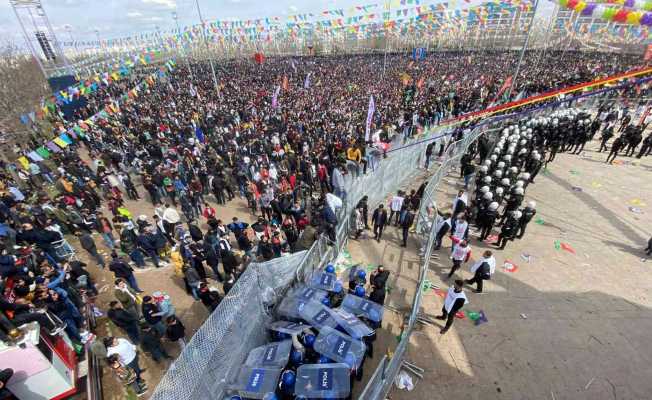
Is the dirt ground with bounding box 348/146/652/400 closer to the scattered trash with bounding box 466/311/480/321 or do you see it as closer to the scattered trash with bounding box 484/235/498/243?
the scattered trash with bounding box 466/311/480/321

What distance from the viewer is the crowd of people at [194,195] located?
651 centimetres

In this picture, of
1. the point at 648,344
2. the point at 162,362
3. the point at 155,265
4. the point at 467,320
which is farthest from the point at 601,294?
the point at 155,265

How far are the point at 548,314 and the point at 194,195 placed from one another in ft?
41.3

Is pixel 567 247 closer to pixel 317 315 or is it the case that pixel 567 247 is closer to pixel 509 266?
pixel 509 266

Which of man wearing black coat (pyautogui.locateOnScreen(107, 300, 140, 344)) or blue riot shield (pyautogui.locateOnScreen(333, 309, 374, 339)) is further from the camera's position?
man wearing black coat (pyautogui.locateOnScreen(107, 300, 140, 344))

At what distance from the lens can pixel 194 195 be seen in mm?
11984

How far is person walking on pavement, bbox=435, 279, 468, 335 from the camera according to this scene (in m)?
6.02

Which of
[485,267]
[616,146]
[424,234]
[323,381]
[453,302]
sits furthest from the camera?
[616,146]

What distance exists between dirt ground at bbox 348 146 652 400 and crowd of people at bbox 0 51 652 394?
1.20 m

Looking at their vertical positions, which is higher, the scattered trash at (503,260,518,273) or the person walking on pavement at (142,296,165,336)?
the person walking on pavement at (142,296,165,336)

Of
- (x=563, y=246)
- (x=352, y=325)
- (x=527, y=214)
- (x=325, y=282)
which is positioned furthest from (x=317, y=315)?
(x=563, y=246)

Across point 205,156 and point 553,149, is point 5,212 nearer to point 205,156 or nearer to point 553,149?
point 205,156

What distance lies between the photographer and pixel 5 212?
34.3 feet

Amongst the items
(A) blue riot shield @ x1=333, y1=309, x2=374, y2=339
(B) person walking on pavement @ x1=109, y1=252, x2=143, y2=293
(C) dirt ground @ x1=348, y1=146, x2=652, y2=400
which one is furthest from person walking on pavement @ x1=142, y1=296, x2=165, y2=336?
(C) dirt ground @ x1=348, y1=146, x2=652, y2=400
